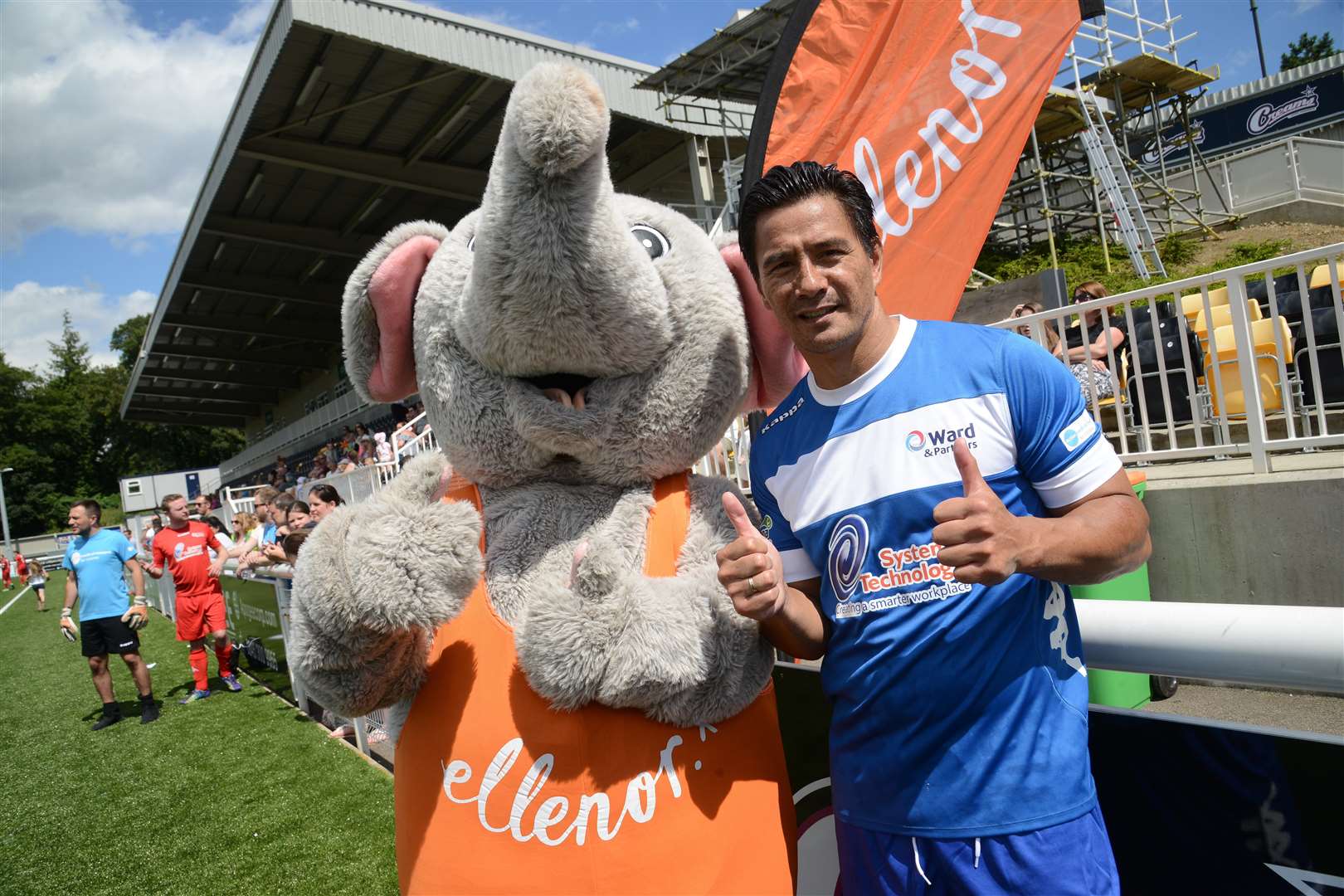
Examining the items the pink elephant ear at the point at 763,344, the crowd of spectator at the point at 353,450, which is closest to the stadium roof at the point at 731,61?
the crowd of spectator at the point at 353,450

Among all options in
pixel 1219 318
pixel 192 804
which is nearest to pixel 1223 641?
pixel 192 804

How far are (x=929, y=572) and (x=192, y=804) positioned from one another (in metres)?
5.90

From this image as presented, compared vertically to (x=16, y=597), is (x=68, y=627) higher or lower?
higher

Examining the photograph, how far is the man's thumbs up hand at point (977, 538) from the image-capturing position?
1.14 metres

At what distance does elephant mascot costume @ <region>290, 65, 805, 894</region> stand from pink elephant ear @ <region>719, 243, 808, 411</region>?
9cm

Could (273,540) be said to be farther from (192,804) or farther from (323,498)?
(192,804)

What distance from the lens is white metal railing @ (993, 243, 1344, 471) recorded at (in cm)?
411

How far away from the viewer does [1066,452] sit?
4.43 feet

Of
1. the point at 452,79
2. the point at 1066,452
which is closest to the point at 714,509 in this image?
the point at 1066,452

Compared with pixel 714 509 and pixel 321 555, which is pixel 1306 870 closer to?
pixel 714 509

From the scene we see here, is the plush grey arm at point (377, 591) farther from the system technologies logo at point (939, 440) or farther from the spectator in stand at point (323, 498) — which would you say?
the spectator in stand at point (323, 498)

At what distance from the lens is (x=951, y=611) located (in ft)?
4.42

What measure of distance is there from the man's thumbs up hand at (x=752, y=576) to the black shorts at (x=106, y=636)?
27.5 ft

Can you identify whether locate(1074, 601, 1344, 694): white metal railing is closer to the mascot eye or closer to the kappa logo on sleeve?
the kappa logo on sleeve
